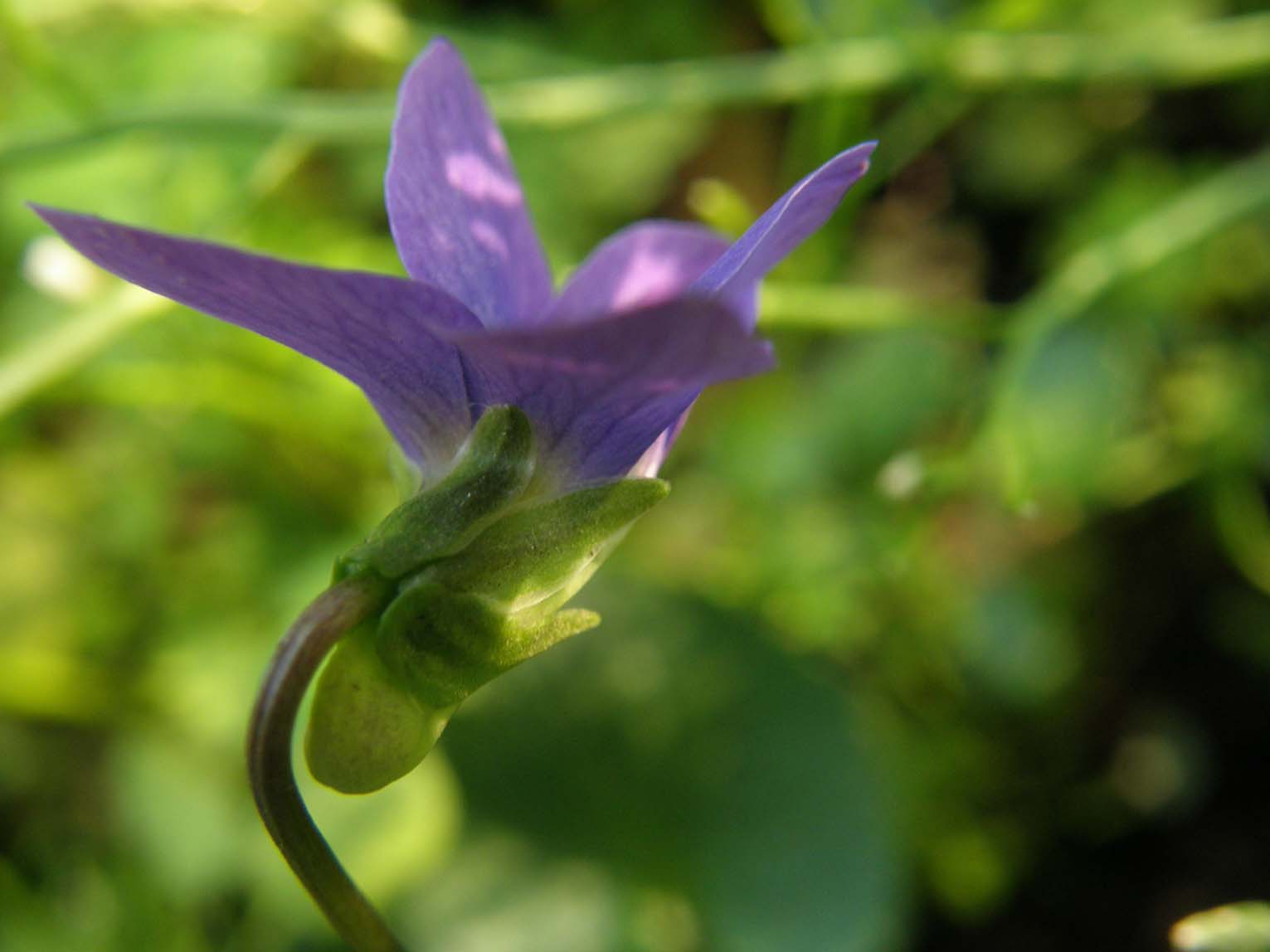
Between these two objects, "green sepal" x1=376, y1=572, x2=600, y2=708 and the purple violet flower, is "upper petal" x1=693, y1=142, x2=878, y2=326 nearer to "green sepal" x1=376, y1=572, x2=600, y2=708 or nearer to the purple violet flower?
the purple violet flower

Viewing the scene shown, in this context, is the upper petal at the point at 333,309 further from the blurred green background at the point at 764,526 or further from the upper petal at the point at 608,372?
the blurred green background at the point at 764,526

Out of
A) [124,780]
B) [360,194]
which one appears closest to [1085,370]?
[360,194]

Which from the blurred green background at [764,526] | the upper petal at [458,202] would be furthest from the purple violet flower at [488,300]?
the blurred green background at [764,526]

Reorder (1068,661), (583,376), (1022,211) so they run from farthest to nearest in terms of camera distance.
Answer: (1022,211)
(1068,661)
(583,376)

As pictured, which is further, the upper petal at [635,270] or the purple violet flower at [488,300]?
the upper petal at [635,270]

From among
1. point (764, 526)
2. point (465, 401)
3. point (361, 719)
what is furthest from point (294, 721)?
point (764, 526)

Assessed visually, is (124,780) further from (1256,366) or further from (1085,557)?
(1256,366)
